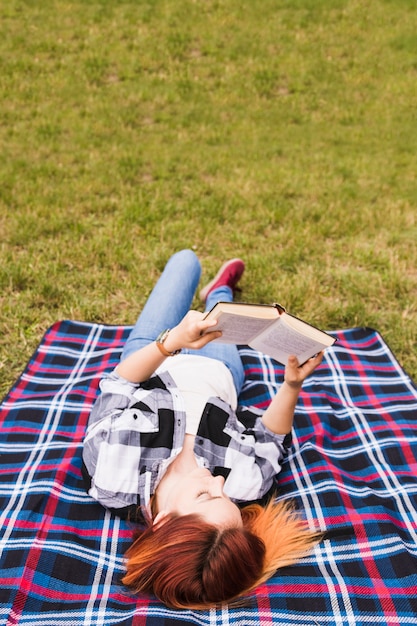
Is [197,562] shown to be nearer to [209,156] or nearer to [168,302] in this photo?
[168,302]

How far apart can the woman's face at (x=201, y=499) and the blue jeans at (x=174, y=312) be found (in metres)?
0.96

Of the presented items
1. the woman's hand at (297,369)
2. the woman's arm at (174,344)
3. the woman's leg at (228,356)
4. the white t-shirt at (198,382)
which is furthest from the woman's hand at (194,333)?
the woman's leg at (228,356)

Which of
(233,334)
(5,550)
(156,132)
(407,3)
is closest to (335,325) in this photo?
(233,334)

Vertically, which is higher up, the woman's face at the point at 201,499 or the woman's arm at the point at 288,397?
the woman's arm at the point at 288,397

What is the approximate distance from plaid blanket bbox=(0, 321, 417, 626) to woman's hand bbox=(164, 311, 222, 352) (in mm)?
981

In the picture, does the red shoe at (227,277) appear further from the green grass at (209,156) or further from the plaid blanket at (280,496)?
the plaid blanket at (280,496)

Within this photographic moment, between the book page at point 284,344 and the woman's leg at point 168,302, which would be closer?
the book page at point 284,344

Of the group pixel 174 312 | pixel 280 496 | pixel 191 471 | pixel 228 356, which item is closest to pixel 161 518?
pixel 191 471

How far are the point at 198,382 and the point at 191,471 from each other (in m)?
0.57

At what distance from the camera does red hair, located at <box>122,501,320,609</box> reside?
7.25ft

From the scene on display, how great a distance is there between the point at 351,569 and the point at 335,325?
216 centimetres

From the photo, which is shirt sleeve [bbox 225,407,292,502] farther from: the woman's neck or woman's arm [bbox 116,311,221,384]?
woman's arm [bbox 116,311,221,384]

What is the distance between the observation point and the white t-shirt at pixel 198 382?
3002mm

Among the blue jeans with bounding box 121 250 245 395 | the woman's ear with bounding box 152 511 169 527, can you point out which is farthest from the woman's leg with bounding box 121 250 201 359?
the woman's ear with bounding box 152 511 169 527
